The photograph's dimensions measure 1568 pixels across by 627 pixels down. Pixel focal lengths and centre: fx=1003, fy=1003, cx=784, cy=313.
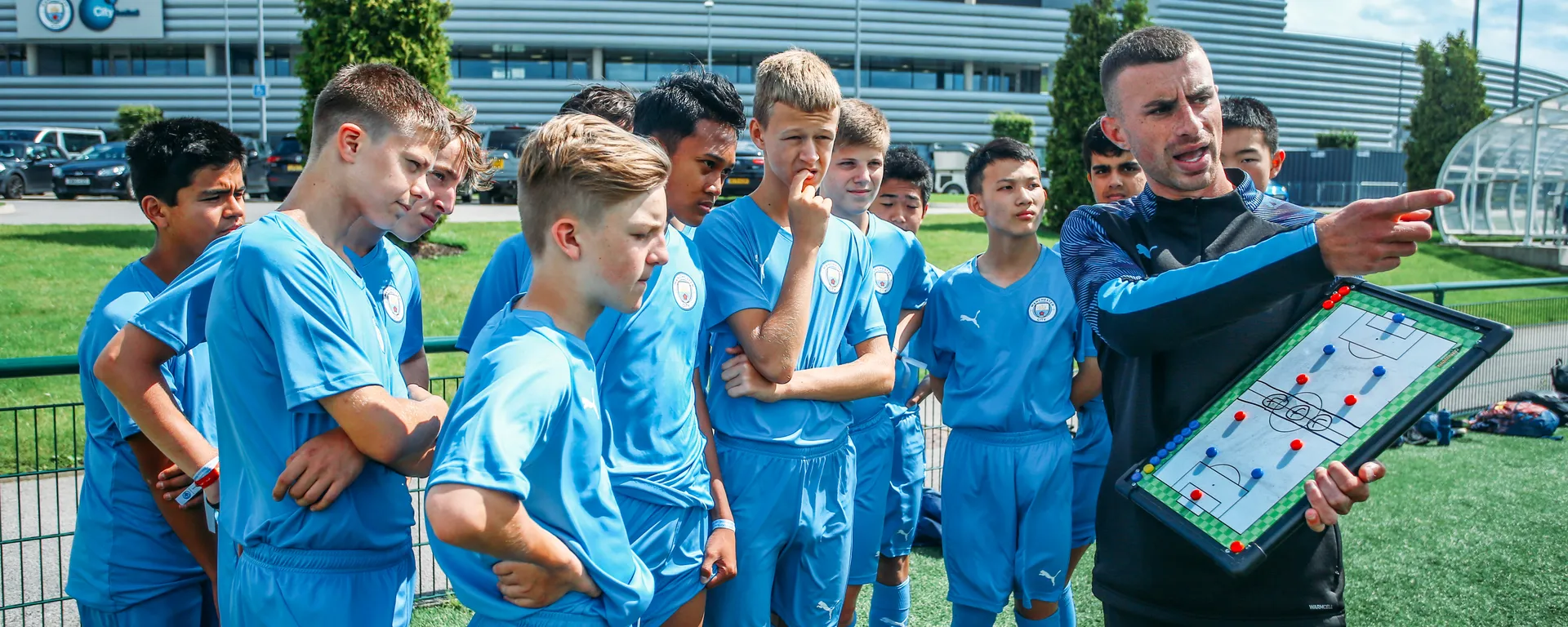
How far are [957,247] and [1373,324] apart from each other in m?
15.0

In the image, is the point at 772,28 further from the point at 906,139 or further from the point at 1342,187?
the point at 1342,187

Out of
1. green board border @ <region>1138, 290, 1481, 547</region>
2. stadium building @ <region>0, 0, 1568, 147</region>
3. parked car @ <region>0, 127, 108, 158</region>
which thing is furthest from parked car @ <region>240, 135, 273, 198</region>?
green board border @ <region>1138, 290, 1481, 547</region>

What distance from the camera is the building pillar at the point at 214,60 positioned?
42.7 meters

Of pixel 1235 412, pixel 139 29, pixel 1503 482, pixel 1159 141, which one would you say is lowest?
pixel 1503 482

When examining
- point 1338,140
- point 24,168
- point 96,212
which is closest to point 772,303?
point 96,212

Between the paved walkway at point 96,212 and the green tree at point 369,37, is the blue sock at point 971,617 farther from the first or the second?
the paved walkway at point 96,212

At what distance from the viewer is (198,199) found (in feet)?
10.4

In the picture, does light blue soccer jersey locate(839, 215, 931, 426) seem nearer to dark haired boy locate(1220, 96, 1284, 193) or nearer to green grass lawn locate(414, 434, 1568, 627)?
green grass lawn locate(414, 434, 1568, 627)

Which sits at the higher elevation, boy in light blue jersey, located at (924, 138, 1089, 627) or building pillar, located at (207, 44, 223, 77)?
building pillar, located at (207, 44, 223, 77)

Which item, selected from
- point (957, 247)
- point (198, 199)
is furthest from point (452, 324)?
point (957, 247)

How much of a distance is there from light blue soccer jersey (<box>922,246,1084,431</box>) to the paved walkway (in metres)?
15.0

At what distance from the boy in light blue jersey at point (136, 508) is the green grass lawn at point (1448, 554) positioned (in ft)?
5.11

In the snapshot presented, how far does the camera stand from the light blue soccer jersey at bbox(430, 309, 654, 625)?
1815 mm

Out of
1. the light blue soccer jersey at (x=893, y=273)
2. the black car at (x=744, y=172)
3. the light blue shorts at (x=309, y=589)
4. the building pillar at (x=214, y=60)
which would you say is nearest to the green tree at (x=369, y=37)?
the black car at (x=744, y=172)
